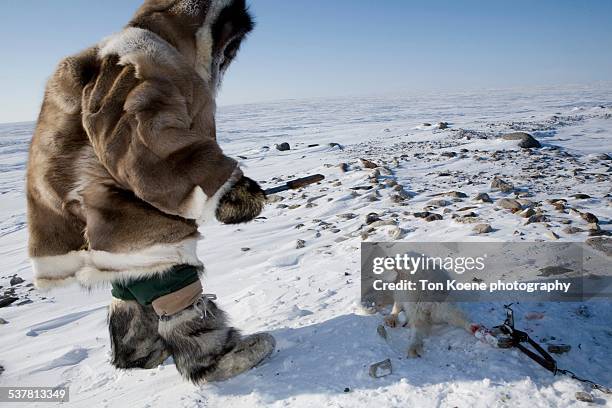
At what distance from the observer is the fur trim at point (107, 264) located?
1676 millimetres

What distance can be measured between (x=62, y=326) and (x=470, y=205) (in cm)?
388

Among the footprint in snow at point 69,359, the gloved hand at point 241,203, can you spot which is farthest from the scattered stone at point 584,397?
the footprint in snow at point 69,359

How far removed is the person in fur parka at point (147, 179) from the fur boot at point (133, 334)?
0.06m

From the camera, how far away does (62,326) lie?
2998mm

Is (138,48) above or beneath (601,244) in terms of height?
above

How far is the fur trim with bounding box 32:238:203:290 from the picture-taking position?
1676 mm

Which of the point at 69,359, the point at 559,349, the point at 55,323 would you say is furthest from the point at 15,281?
the point at 559,349

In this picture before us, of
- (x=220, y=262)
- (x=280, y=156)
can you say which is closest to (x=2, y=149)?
(x=280, y=156)

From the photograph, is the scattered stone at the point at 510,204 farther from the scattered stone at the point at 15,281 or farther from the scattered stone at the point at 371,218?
the scattered stone at the point at 15,281

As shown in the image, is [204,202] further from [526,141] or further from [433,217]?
[526,141]

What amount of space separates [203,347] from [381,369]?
32.1 inches

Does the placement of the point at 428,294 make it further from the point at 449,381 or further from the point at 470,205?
the point at 470,205

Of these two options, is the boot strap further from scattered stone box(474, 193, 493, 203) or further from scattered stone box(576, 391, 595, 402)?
scattered stone box(474, 193, 493, 203)

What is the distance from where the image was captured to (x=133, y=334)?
203 centimetres
